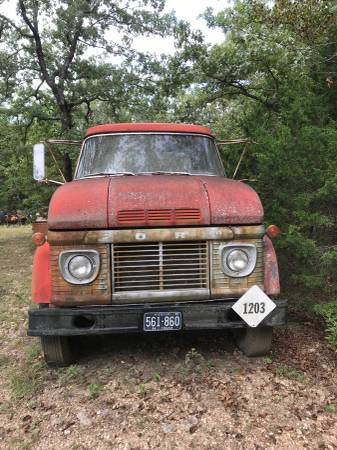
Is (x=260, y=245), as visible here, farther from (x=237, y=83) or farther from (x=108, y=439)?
(x=237, y=83)

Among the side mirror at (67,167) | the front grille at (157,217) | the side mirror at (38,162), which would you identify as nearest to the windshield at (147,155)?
the side mirror at (38,162)

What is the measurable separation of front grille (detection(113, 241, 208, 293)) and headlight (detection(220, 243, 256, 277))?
170 millimetres

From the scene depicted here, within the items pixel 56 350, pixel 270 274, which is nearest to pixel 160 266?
pixel 270 274

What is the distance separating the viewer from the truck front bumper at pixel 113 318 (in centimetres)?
377

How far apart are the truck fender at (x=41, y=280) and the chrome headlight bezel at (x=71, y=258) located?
0.91ft

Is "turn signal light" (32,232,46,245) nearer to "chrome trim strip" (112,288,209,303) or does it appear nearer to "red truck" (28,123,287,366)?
"red truck" (28,123,287,366)

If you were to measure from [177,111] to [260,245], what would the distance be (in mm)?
8819

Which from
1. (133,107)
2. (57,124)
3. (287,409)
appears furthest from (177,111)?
(287,409)

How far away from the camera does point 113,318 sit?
3.77 metres

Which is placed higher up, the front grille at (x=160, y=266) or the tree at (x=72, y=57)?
the tree at (x=72, y=57)

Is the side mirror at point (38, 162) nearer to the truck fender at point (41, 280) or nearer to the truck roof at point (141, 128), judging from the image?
the truck roof at point (141, 128)

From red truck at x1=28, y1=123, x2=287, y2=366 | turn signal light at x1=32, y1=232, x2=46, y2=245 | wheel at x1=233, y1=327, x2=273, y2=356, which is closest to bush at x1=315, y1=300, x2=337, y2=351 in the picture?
wheel at x1=233, y1=327, x2=273, y2=356

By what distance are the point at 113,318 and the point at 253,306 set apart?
119 centimetres

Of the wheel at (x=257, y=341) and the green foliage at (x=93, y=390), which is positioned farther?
the wheel at (x=257, y=341)
